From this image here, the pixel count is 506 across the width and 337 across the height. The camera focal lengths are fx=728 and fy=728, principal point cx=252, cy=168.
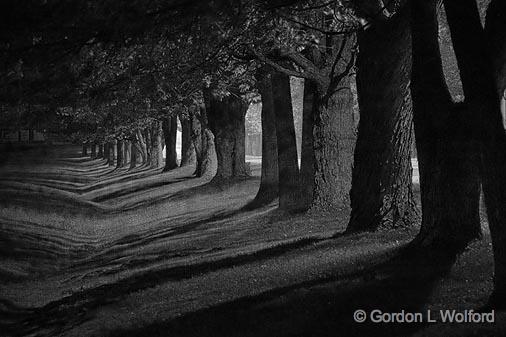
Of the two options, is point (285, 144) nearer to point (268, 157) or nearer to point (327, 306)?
point (268, 157)

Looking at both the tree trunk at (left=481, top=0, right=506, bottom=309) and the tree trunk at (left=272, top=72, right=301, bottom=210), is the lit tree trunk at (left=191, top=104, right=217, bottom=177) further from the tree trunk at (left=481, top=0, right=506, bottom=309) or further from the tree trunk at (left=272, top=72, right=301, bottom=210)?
the tree trunk at (left=481, top=0, right=506, bottom=309)

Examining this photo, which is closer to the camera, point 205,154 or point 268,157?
point 268,157

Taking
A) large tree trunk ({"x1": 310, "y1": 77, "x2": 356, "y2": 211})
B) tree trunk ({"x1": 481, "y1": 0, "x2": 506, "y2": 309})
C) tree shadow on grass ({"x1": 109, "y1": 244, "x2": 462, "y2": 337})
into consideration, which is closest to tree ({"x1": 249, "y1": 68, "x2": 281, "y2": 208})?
large tree trunk ({"x1": 310, "y1": 77, "x2": 356, "y2": 211})

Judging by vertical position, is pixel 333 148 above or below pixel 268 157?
above

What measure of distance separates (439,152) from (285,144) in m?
11.6

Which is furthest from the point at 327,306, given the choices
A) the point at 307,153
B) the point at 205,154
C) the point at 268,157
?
the point at 205,154

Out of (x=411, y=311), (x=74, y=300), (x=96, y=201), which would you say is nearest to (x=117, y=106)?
(x=96, y=201)

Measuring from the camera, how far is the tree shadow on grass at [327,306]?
27.4ft

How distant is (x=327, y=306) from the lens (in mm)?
9047

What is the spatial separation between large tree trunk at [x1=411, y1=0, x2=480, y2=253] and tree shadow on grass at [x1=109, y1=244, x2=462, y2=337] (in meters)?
0.56

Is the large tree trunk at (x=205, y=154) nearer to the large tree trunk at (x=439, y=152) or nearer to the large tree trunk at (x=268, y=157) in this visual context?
the large tree trunk at (x=268, y=157)

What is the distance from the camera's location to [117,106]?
31.6 m

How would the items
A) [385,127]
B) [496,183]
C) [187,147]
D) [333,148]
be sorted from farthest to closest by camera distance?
[187,147], [333,148], [385,127], [496,183]

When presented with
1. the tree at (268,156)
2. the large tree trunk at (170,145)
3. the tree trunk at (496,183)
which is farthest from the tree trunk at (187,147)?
the tree trunk at (496,183)
